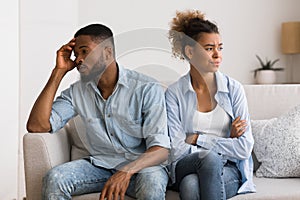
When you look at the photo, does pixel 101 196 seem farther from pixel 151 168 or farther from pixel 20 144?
pixel 20 144

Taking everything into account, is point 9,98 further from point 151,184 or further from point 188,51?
point 151,184

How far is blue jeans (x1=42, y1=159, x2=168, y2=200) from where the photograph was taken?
88.8 inches

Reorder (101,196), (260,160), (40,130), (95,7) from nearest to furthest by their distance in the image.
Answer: (101,196) → (40,130) → (260,160) → (95,7)

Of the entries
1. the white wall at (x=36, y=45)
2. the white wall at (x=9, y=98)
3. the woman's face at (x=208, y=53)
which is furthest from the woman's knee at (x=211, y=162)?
the white wall at (x=36, y=45)

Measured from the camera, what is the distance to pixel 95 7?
461 centimetres

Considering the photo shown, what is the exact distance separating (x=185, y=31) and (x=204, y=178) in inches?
29.2

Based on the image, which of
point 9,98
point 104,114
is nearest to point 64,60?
point 104,114

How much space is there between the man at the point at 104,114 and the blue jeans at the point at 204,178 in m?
0.10

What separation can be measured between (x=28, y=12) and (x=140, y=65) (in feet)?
5.98

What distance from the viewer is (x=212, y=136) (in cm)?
254

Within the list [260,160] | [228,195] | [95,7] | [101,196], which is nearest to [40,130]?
[101,196]

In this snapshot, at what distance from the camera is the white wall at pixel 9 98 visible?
368 centimetres

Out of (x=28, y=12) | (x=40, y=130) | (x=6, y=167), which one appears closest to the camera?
(x=40, y=130)

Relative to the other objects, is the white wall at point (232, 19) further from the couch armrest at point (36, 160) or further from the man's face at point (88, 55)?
the couch armrest at point (36, 160)
